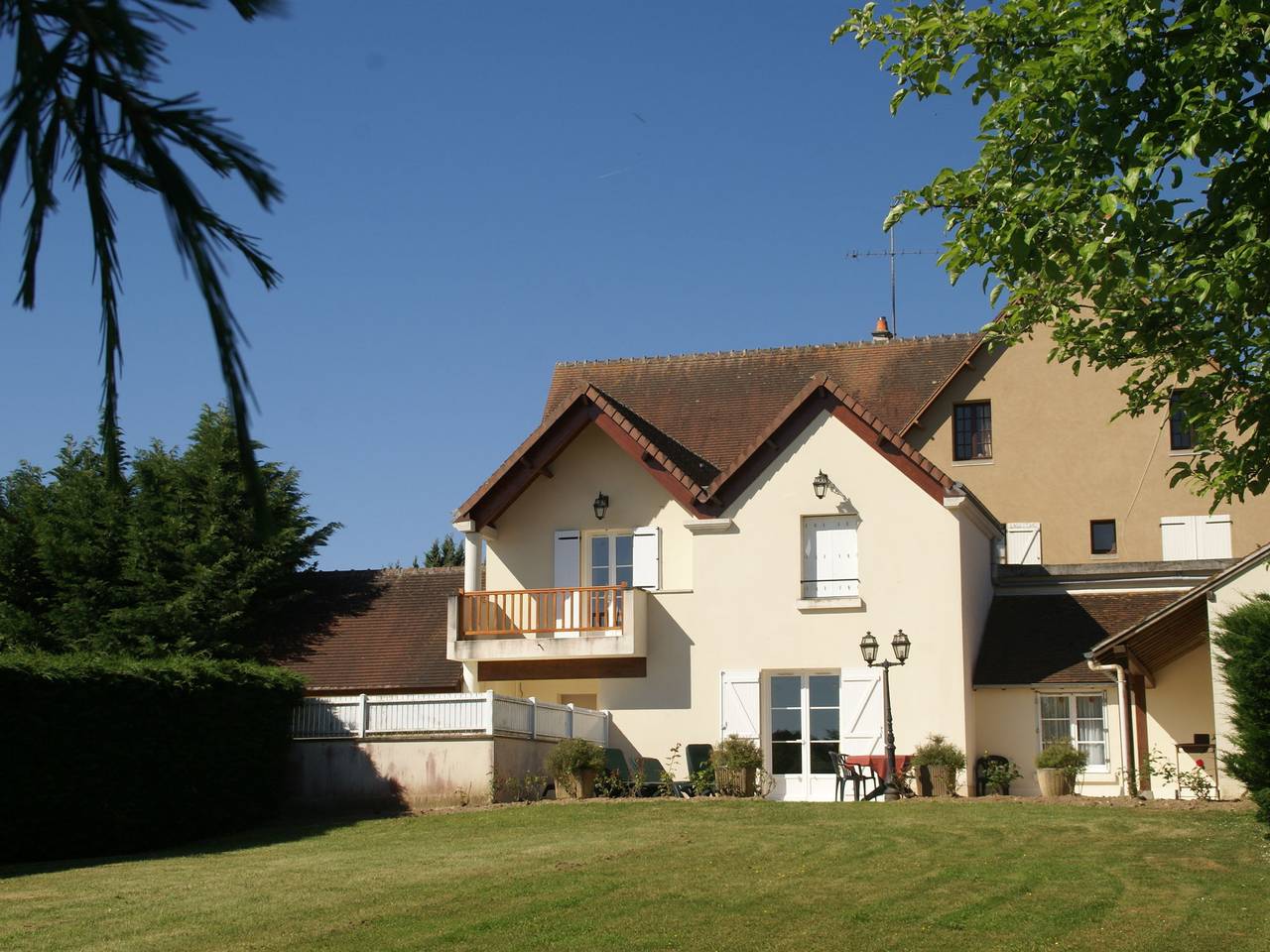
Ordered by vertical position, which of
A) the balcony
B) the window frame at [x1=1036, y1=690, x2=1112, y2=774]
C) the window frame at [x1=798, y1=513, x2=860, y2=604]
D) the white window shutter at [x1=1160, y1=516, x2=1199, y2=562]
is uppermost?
the white window shutter at [x1=1160, y1=516, x2=1199, y2=562]

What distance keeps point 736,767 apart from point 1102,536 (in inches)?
482

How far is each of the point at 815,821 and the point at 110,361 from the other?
17.0 metres

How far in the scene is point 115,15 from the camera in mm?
3172

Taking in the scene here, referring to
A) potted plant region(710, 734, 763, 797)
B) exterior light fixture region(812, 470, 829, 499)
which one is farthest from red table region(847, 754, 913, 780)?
exterior light fixture region(812, 470, 829, 499)

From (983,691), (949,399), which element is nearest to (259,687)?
(983,691)

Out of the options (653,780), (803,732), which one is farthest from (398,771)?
(803,732)

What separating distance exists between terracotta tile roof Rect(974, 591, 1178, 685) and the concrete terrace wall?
28.5 feet

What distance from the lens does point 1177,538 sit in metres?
31.8

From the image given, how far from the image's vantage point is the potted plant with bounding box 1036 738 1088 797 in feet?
78.4

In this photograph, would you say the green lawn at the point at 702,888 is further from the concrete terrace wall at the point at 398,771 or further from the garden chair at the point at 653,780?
the garden chair at the point at 653,780

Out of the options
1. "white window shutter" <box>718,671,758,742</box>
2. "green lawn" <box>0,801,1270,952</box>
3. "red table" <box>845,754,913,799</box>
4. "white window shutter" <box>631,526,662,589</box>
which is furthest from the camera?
"white window shutter" <box>631,526,662,589</box>

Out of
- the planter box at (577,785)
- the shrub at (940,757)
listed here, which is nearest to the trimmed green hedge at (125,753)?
the planter box at (577,785)

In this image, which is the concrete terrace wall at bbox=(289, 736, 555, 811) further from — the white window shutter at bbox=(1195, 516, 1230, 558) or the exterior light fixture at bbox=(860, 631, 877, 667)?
the white window shutter at bbox=(1195, 516, 1230, 558)

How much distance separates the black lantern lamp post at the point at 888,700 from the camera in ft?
74.6
